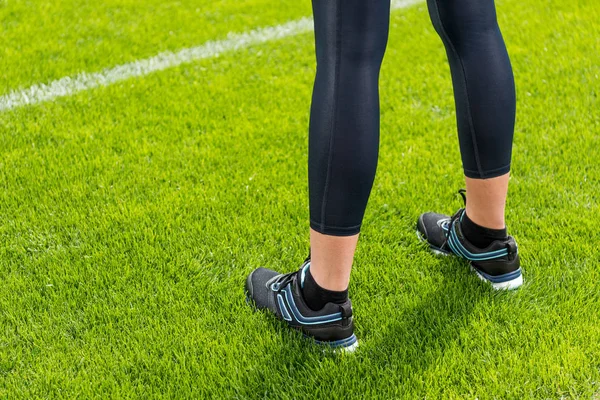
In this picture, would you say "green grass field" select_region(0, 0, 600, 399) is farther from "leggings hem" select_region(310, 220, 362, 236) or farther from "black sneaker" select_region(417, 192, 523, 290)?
"leggings hem" select_region(310, 220, 362, 236)

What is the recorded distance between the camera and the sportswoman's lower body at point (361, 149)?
1.51m

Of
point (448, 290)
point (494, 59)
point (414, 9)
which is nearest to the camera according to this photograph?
point (494, 59)

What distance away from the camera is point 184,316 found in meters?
1.90

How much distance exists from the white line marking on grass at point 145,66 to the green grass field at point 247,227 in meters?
0.07

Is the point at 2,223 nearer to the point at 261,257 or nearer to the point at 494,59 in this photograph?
the point at 261,257

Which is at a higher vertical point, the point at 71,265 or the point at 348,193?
the point at 348,193

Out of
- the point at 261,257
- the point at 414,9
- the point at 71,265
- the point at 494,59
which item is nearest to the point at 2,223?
the point at 71,265

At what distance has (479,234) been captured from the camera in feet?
6.40

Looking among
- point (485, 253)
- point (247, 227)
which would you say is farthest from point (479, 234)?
point (247, 227)

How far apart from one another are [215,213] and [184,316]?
0.57 m

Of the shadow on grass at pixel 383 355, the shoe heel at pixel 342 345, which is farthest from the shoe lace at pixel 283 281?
the shoe heel at pixel 342 345

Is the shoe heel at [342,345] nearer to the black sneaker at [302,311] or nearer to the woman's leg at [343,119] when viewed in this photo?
the black sneaker at [302,311]

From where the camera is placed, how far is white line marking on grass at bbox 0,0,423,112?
10.3ft

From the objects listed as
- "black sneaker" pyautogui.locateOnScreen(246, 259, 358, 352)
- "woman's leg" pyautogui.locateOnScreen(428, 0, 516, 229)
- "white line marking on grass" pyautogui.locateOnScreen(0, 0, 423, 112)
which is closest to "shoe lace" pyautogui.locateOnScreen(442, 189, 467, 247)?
"woman's leg" pyautogui.locateOnScreen(428, 0, 516, 229)
